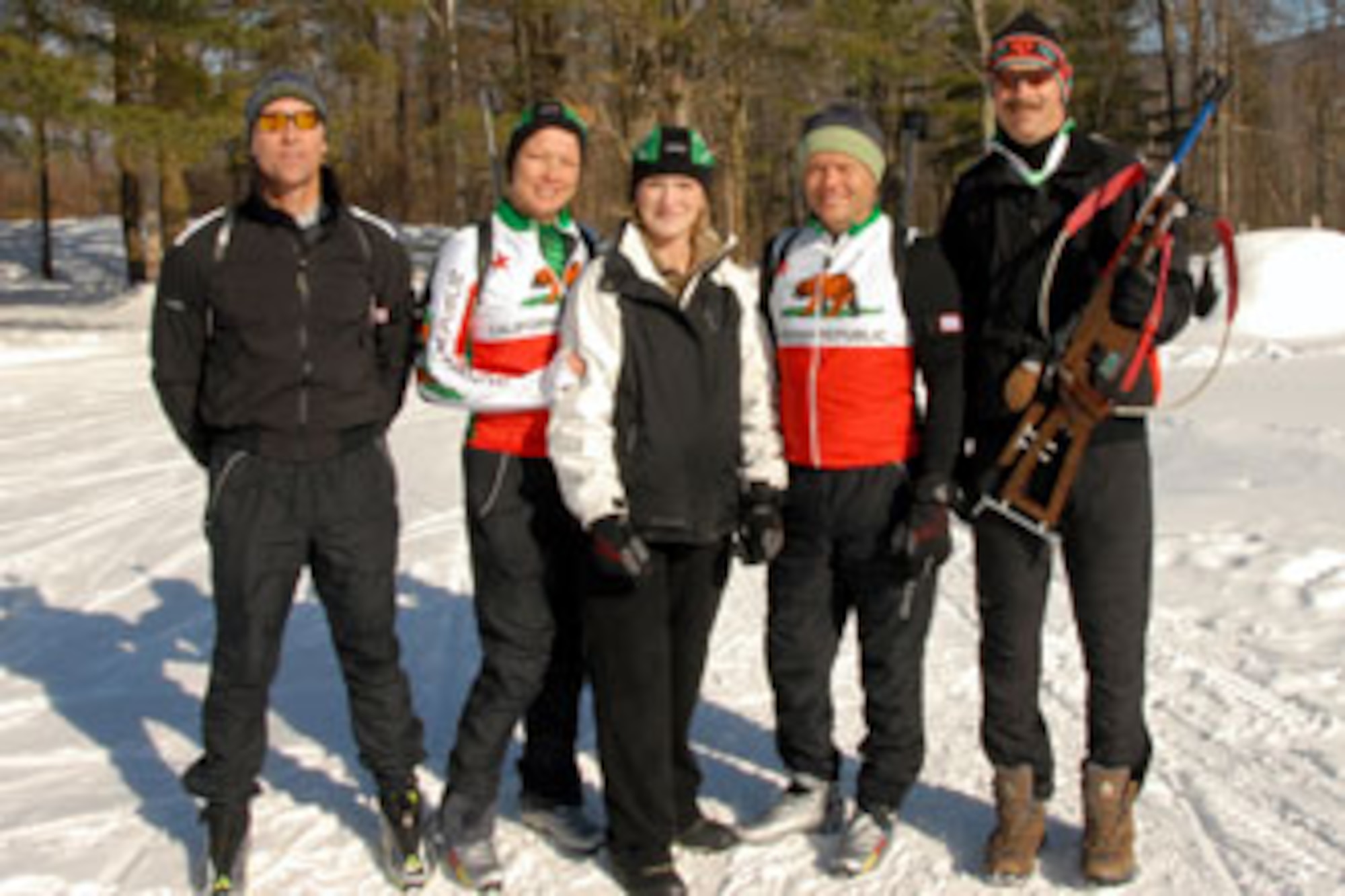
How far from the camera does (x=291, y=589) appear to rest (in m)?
3.38

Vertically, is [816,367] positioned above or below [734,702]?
above

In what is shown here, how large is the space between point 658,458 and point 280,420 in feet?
3.36

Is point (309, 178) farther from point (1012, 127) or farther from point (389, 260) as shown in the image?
point (1012, 127)

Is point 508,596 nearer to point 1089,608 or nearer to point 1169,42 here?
point 1089,608

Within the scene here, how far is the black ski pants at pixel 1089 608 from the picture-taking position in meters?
3.18

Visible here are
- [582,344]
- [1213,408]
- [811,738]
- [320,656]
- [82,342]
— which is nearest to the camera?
[582,344]

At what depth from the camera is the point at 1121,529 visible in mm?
3174

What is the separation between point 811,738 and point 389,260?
1.85 metres

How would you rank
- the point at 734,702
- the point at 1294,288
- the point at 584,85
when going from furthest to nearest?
the point at 584,85, the point at 1294,288, the point at 734,702

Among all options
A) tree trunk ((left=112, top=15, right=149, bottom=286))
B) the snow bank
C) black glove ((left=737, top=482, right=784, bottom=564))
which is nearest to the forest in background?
tree trunk ((left=112, top=15, right=149, bottom=286))

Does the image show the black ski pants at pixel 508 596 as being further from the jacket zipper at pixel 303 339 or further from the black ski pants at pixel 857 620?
the black ski pants at pixel 857 620

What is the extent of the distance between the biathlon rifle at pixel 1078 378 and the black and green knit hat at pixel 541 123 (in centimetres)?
132

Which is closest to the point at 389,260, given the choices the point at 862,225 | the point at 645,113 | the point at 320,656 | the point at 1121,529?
the point at 862,225

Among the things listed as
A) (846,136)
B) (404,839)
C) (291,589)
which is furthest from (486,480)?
(846,136)
